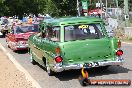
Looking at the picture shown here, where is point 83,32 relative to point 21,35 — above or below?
above

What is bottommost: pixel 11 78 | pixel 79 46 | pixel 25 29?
pixel 11 78

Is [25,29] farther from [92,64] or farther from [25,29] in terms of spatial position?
[92,64]

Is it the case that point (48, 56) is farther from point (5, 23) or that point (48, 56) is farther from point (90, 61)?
point (5, 23)

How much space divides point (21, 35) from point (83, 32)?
10.0 meters

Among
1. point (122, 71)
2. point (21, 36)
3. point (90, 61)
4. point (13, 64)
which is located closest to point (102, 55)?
point (90, 61)

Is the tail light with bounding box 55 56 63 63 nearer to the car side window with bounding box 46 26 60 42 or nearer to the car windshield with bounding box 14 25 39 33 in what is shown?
the car side window with bounding box 46 26 60 42

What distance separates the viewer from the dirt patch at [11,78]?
1126 cm

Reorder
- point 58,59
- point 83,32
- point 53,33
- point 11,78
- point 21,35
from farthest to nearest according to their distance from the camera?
1. point 21,35
2. point 11,78
3. point 53,33
4. point 83,32
5. point 58,59

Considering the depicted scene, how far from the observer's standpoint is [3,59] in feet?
61.4

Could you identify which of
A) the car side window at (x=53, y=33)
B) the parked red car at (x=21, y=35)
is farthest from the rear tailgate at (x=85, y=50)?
the parked red car at (x=21, y=35)

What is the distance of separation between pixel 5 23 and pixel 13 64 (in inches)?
879

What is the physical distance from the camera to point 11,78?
41.5 ft

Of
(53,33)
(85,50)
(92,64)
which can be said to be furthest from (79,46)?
(53,33)

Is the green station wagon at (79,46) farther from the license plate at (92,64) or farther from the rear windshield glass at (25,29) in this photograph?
the rear windshield glass at (25,29)
